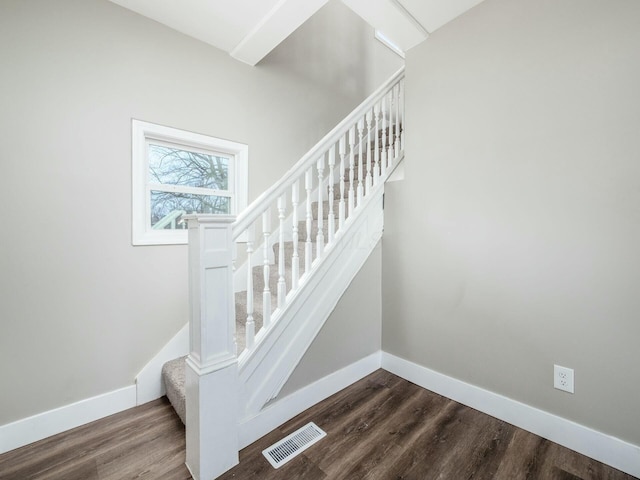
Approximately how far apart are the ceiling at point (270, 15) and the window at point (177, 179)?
747 mm

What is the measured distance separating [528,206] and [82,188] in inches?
104

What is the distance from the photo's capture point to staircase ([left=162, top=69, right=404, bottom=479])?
1290 millimetres

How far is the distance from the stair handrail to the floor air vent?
1.12 meters

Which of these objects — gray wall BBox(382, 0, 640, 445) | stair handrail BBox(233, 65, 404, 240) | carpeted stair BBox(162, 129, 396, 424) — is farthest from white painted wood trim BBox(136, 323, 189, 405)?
gray wall BBox(382, 0, 640, 445)

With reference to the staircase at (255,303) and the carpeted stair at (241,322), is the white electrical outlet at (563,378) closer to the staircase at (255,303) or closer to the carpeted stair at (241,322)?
the staircase at (255,303)

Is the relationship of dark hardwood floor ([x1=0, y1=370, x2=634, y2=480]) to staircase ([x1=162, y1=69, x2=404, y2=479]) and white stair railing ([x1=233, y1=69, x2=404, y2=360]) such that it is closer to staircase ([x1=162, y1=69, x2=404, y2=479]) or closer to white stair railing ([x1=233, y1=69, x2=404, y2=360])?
staircase ([x1=162, y1=69, x2=404, y2=479])

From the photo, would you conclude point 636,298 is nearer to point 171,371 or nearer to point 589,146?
point 589,146

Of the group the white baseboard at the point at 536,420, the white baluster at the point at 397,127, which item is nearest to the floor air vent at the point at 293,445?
the white baseboard at the point at 536,420

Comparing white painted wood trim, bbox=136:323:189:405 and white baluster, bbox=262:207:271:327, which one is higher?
white baluster, bbox=262:207:271:327

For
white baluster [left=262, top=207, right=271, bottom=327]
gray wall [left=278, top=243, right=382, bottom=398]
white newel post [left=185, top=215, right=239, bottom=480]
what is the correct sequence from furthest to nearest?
gray wall [left=278, top=243, right=382, bottom=398] < white baluster [left=262, top=207, right=271, bottom=327] < white newel post [left=185, top=215, right=239, bottom=480]

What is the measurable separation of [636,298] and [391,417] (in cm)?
139

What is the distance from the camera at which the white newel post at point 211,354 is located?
50.1 inches

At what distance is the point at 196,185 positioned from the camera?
223cm

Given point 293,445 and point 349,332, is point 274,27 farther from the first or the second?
point 293,445
